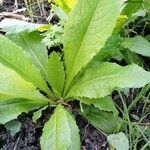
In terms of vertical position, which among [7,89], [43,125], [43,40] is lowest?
[43,125]

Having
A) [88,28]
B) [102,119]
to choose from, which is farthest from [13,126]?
[88,28]

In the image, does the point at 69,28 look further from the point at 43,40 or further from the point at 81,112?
the point at 81,112

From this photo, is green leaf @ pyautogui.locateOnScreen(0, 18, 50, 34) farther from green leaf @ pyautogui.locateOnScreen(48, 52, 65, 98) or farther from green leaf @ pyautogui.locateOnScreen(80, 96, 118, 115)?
green leaf @ pyautogui.locateOnScreen(80, 96, 118, 115)

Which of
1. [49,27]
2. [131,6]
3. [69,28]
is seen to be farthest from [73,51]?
[131,6]

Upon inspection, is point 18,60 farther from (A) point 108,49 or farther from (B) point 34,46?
(A) point 108,49

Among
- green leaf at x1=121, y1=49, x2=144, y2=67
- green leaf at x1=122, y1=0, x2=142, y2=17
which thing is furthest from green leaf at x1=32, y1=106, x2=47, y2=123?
green leaf at x1=122, y1=0, x2=142, y2=17

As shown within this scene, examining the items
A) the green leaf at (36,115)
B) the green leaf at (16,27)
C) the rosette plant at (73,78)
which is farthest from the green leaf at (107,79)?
the green leaf at (16,27)
